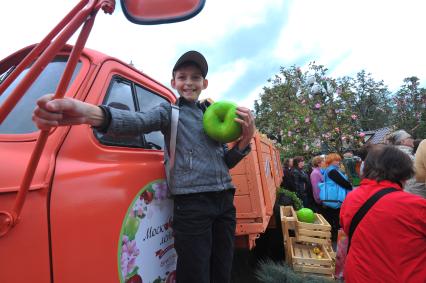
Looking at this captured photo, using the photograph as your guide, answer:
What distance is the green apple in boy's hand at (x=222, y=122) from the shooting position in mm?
1669

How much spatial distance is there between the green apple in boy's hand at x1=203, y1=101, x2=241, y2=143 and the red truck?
0.38 meters

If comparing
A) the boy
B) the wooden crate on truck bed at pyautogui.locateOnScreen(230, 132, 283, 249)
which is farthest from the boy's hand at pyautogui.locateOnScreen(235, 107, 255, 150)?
the wooden crate on truck bed at pyautogui.locateOnScreen(230, 132, 283, 249)

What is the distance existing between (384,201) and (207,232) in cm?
125

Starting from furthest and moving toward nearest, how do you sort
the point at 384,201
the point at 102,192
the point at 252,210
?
the point at 252,210 < the point at 384,201 < the point at 102,192

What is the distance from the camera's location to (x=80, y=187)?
1229 mm

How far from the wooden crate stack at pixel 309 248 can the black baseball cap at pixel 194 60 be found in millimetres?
2915

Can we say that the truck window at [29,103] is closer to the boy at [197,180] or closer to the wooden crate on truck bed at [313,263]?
the boy at [197,180]

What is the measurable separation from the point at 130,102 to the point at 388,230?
1.80 meters

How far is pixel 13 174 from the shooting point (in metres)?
1.10

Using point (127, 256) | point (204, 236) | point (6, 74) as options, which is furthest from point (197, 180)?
point (6, 74)

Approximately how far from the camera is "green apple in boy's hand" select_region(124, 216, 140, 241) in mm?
1393

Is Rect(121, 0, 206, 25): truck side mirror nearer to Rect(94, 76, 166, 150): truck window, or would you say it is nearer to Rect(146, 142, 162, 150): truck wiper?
Rect(94, 76, 166, 150): truck window

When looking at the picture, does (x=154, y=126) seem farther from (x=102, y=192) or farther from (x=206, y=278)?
(x=206, y=278)

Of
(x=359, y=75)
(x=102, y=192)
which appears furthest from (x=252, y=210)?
(x=359, y=75)
